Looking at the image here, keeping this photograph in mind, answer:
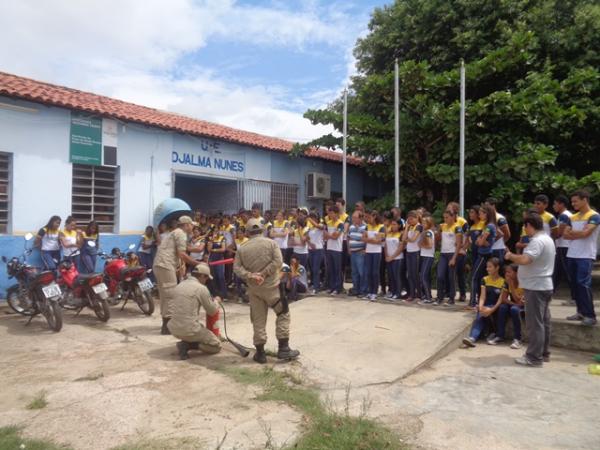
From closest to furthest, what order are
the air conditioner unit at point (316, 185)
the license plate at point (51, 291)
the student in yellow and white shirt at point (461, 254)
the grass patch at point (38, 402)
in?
the grass patch at point (38, 402) → the license plate at point (51, 291) → the student in yellow and white shirt at point (461, 254) → the air conditioner unit at point (316, 185)

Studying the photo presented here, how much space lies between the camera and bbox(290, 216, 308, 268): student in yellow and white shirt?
871 centimetres

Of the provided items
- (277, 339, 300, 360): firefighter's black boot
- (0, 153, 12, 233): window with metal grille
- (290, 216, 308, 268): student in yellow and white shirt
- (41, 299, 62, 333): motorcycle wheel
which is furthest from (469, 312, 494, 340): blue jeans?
(0, 153, 12, 233): window with metal grille

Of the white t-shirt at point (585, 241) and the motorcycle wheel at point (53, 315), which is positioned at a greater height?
the white t-shirt at point (585, 241)

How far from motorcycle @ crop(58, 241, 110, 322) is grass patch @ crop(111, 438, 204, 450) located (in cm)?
414

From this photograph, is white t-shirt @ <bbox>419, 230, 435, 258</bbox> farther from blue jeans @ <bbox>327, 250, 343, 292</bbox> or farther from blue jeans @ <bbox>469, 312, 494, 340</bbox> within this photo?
blue jeans @ <bbox>327, 250, 343, 292</bbox>

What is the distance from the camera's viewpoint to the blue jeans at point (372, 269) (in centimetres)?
785

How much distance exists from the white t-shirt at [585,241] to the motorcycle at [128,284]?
6.16 m

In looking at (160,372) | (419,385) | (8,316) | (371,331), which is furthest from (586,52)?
(8,316)

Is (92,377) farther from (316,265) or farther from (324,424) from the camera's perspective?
(316,265)

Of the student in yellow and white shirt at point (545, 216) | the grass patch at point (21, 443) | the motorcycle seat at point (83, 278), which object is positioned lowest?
the grass patch at point (21, 443)

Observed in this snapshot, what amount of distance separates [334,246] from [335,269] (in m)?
0.43

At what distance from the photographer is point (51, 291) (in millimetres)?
6492

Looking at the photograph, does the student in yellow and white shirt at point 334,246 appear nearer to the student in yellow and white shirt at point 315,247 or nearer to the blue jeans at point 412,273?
the student in yellow and white shirt at point 315,247

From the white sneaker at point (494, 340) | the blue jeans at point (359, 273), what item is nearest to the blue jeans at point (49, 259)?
the blue jeans at point (359, 273)
